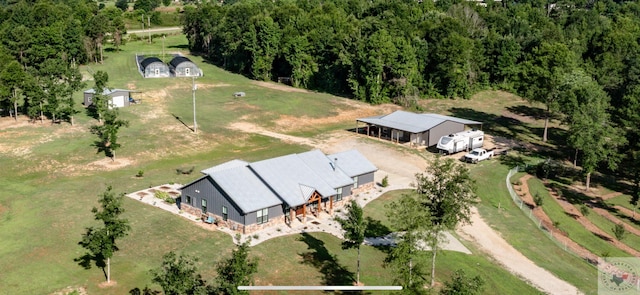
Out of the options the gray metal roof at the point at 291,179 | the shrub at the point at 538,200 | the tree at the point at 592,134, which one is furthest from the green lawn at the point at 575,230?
the gray metal roof at the point at 291,179

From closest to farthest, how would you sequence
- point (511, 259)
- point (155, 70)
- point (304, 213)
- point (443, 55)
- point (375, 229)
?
point (511, 259) → point (375, 229) → point (304, 213) → point (443, 55) → point (155, 70)

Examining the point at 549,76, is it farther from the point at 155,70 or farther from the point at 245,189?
the point at 155,70

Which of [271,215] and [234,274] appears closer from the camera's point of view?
[234,274]

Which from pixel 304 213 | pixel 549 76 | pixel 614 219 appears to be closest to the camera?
pixel 304 213

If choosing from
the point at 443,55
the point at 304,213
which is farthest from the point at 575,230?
the point at 443,55

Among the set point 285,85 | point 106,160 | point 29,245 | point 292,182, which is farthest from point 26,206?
point 285,85

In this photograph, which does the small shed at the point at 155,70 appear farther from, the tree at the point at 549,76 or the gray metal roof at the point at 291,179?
the tree at the point at 549,76

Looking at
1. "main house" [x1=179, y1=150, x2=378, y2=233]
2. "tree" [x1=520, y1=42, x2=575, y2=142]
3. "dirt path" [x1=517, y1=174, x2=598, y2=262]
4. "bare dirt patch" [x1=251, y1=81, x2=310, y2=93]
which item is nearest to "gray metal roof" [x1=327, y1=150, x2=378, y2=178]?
"main house" [x1=179, y1=150, x2=378, y2=233]
